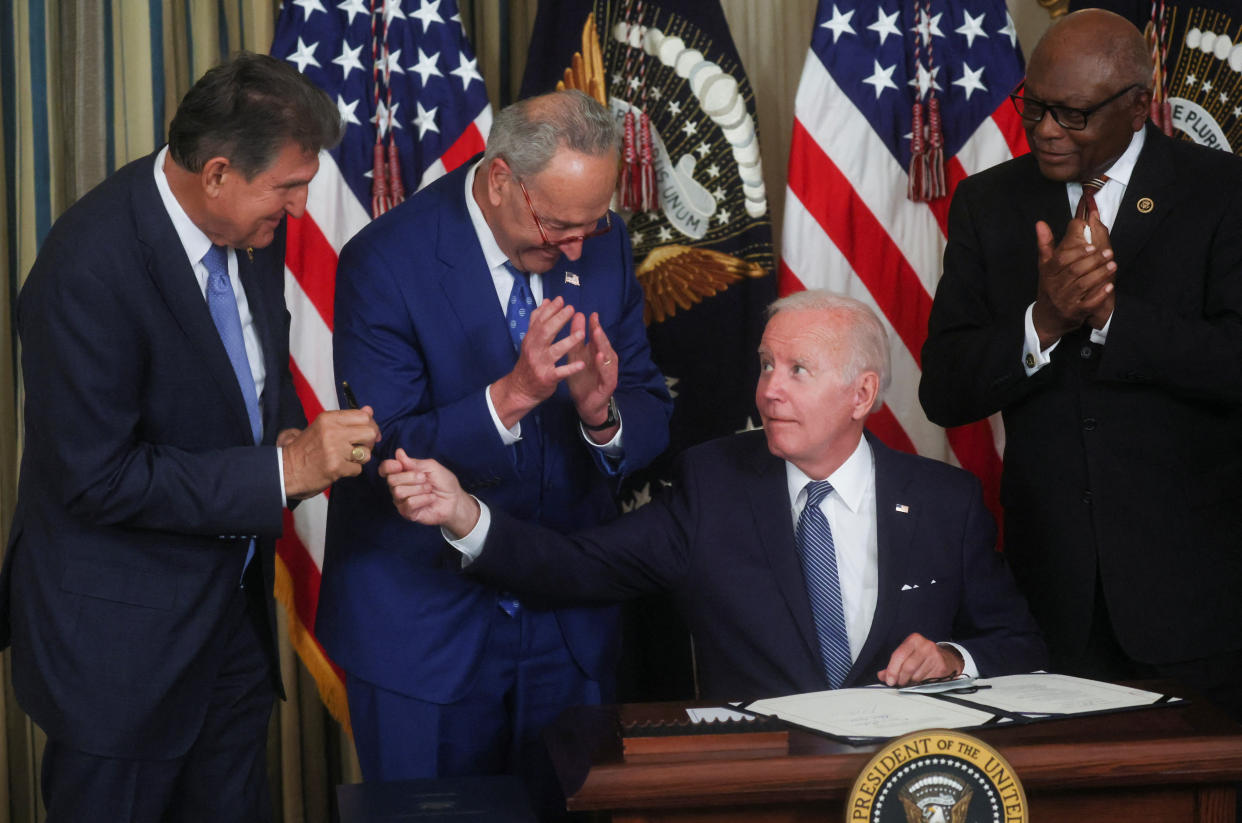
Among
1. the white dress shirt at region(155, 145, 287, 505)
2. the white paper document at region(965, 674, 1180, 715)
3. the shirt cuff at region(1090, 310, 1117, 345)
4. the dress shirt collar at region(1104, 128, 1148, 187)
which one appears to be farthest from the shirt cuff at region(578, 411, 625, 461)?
the dress shirt collar at region(1104, 128, 1148, 187)

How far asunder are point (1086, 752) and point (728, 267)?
2.08 meters

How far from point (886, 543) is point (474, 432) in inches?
31.4

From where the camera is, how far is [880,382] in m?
2.65

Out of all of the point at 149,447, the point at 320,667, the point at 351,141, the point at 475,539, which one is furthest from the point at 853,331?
the point at 320,667

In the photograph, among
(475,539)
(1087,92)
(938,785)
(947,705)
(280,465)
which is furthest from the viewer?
(1087,92)

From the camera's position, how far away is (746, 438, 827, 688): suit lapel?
8.06ft

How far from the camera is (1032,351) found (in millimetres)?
2697

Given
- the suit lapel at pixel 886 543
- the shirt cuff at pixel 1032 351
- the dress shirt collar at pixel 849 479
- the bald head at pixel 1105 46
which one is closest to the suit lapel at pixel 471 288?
the dress shirt collar at pixel 849 479

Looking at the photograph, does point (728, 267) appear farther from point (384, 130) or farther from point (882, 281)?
point (384, 130)

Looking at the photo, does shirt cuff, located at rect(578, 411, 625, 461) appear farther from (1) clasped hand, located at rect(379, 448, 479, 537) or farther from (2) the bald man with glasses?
(2) the bald man with glasses

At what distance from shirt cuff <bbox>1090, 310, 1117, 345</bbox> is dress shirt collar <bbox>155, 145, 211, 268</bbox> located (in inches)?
66.8

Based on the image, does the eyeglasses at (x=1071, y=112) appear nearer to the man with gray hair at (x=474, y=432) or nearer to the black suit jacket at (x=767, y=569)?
the black suit jacket at (x=767, y=569)

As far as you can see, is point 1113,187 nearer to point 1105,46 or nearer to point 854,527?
point 1105,46

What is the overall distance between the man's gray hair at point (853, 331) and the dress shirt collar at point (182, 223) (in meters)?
1.08
